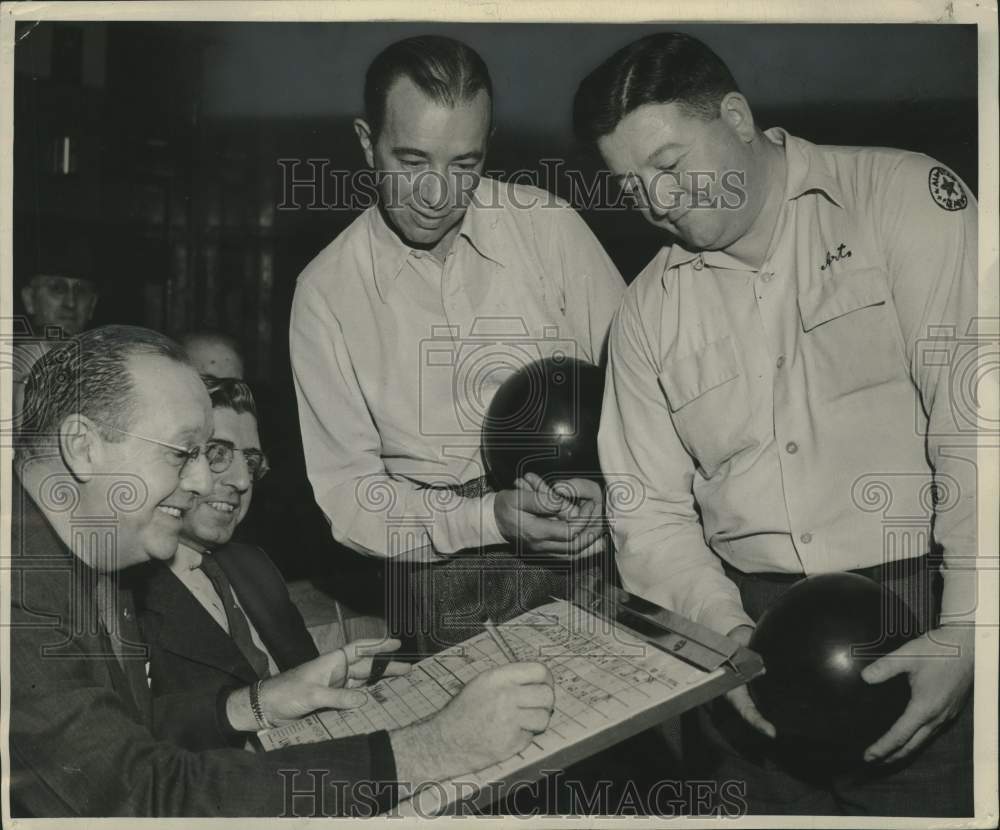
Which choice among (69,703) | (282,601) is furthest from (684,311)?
(69,703)

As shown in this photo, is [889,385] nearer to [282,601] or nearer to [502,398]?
[502,398]

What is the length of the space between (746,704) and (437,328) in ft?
4.01

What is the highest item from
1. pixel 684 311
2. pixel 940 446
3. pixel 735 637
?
pixel 684 311

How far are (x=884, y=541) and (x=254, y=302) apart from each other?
1.74 meters

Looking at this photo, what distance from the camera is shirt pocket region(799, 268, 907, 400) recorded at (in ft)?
7.59

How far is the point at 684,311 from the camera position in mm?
2438

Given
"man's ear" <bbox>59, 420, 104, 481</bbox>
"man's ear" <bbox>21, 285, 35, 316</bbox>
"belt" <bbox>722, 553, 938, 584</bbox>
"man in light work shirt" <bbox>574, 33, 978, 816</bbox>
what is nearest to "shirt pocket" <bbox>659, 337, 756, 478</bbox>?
"man in light work shirt" <bbox>574, 33, 978, 816</bbox>

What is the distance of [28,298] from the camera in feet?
8.43

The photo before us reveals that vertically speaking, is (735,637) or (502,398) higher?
(502,398)

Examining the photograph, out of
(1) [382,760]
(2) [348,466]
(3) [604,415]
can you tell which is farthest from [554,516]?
(1) [382,760]

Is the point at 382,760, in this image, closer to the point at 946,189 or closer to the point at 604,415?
the point at 604,415

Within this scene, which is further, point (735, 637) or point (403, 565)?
point (403, 565)

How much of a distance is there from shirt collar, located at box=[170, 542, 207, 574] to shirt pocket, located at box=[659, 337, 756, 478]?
51.1 inches

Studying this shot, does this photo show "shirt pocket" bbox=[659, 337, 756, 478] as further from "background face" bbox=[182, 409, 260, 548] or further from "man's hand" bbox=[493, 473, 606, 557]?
"background face" bbox=[182, 409, 260, 548]
